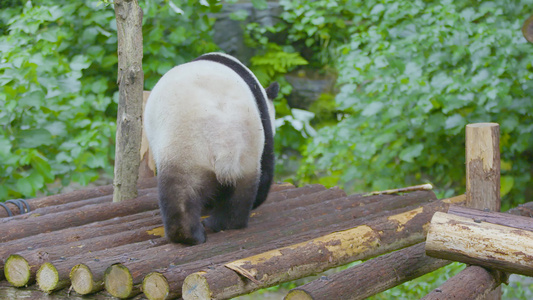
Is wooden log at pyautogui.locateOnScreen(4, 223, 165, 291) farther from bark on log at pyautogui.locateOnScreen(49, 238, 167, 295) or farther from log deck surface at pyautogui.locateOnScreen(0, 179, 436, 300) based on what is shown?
bark on log at pyautogui.locateOnScreen(49, 238, 167, 295)

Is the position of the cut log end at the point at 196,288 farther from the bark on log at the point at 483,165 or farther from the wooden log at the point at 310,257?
the bark on log at the point at 483,165

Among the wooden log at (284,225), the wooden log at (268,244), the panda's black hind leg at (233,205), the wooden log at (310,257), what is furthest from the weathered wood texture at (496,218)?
the panda's black hind leg at (233,205)

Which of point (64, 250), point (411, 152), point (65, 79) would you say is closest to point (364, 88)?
point (411, 152)

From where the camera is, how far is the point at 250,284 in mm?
2373

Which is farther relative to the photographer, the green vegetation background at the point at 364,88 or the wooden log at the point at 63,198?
the green vegetation background at the point at 364,88

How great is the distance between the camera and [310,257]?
263cm

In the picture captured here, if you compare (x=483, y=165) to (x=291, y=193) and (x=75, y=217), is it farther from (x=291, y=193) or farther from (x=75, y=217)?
(x=75, y=217)

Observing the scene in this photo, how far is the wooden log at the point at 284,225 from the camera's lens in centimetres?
248

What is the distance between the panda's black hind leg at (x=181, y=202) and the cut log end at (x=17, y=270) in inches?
25.0

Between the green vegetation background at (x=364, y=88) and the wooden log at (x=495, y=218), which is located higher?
the green vegetation background at (x=364, y=88)

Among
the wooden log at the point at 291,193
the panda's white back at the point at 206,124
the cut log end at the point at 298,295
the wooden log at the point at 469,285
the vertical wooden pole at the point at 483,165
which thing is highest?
the panda's white back at the point at 206,124

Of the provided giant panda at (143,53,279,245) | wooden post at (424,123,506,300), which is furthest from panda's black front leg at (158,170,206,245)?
wooden post at (424,123,506,300)

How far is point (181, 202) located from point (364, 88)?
330 cm

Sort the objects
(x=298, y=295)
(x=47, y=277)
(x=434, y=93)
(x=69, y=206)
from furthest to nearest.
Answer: (x=434, y=93)
(x=69, y=206)
(x=47, y=277)
(x=298, y=295)
